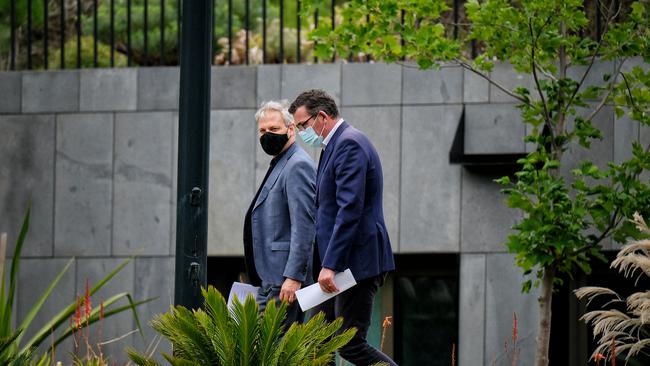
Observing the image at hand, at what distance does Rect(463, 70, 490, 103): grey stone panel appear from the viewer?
42.8ft

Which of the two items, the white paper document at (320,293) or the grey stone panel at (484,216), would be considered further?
the grey stone panel at (484,216)

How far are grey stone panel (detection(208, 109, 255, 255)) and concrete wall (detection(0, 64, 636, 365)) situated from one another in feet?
0.04

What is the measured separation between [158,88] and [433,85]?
8.65ft

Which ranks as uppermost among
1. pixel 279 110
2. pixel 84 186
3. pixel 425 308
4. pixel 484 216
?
pixel 279 110

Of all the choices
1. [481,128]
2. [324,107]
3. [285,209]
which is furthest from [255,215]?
[481,128]

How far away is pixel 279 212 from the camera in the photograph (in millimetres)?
8375

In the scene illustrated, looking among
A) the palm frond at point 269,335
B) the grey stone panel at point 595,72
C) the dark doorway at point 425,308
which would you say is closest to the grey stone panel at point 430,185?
the dark doorway at point 425,308

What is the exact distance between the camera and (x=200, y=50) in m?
Answer: 7.60

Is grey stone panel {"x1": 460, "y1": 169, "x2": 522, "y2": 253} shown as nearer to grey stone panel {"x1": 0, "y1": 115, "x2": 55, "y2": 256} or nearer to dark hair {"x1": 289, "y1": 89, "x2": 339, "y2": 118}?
grey stone panel {"x1": 0, "y1": 115, "x2": 55, "y2": 256}

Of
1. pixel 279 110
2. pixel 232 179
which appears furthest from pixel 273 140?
pixel 232 179

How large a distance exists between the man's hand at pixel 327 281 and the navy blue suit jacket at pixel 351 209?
0.05 meters

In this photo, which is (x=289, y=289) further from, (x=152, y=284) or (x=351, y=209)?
(x=152, y=284)

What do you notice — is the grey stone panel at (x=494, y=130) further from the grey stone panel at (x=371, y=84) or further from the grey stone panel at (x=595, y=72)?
the grey stone panel at (x=371, y=84)

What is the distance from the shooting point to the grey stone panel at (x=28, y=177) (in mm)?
13977
